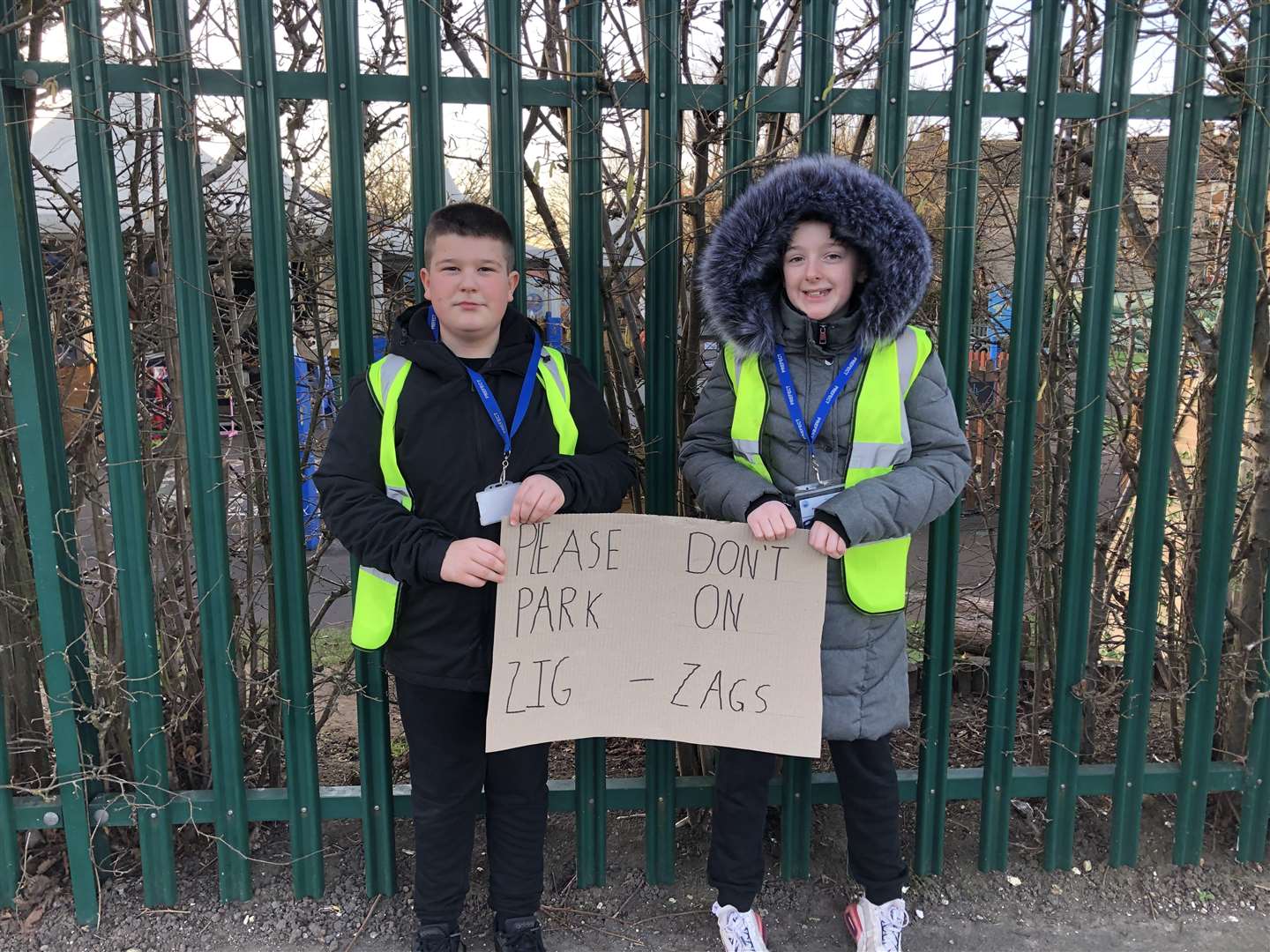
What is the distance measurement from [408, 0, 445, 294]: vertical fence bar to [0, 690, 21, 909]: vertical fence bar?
1.40 metres

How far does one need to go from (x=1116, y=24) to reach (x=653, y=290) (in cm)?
139

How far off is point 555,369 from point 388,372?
0.40 meters

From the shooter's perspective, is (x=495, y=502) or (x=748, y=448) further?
(x=748, y=448)

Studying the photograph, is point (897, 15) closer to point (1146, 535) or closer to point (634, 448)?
point (634, 448)

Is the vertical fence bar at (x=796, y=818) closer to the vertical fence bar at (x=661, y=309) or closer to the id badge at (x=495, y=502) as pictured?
the vertical fence bar at (x=661, y=309)

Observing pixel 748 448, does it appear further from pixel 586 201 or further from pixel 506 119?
pixel 506 119

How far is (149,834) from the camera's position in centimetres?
265

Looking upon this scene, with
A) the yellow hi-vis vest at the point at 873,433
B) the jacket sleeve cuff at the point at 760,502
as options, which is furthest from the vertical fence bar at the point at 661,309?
the jacket sleeve cuff at the point at 760,502

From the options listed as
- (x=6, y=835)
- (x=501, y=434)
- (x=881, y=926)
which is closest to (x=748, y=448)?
(x=501, y=434)

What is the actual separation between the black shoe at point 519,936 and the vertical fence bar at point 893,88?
2189 millimetres

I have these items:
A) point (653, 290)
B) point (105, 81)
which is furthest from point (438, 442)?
point (105, 81)

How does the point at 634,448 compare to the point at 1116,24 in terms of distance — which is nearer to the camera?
the point at 1116,24

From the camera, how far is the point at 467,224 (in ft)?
7.34

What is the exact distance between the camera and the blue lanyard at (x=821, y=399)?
2.28m
